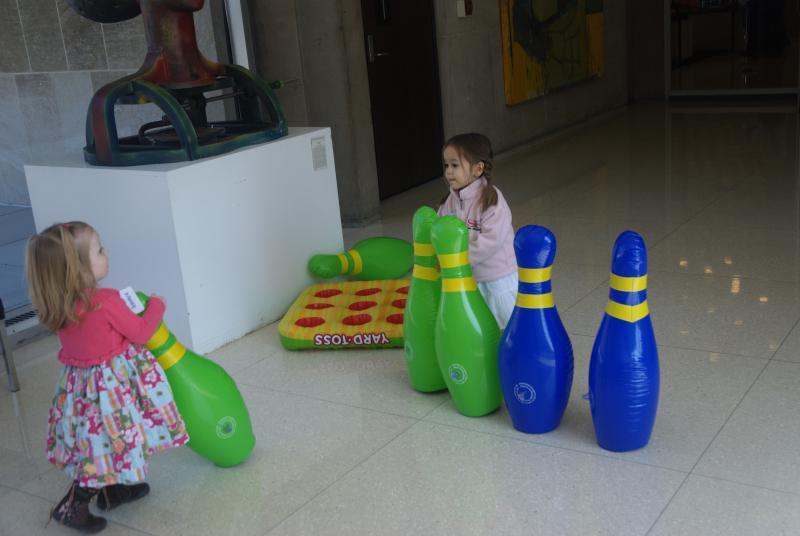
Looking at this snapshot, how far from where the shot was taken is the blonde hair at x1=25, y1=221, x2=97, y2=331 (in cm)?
254

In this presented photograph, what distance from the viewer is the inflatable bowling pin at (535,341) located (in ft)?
9.21

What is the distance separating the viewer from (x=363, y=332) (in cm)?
383

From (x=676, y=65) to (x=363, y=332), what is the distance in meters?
8.64

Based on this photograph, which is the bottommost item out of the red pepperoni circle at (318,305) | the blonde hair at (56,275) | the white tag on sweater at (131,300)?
the red pepperoni circle at (318,305)

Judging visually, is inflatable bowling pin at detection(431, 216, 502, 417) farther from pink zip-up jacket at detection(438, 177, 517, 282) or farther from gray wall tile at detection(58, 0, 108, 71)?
gray wall tile at detection(58, 0, 108, 71)

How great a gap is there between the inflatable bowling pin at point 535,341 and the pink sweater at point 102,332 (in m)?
1.14

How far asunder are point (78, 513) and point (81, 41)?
110 inches

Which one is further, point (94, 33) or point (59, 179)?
point (94, 33)

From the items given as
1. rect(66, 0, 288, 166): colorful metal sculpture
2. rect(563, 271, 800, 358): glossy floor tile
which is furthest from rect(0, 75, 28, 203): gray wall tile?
rect(563, 271, 800, 358): glossy floor tile

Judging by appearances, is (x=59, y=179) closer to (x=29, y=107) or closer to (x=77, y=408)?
(x=29, y=107)

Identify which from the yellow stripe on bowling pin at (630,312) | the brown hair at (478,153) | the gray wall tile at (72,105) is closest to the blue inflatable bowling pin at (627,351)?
the yellow stripe on bowling pin at (630,312)

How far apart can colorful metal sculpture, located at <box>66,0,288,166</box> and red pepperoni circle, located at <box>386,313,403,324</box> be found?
1.07 m

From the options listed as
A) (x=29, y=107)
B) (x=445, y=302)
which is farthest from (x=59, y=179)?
(x=445, y=302)

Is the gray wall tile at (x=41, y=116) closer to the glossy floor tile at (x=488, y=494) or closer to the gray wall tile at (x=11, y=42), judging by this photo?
the gray wall tile at (x=11, y=42)
